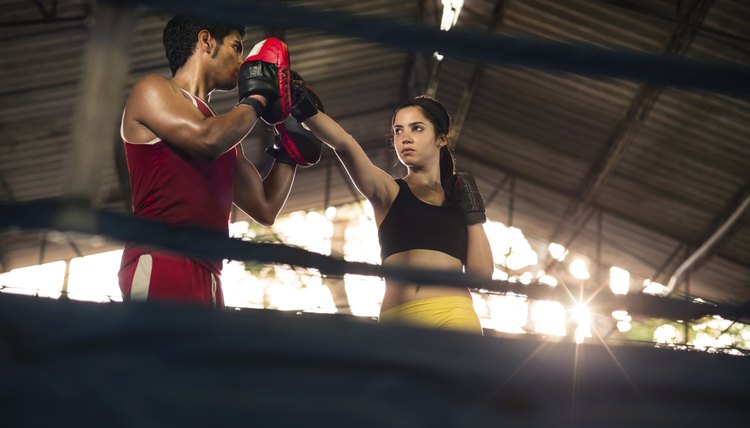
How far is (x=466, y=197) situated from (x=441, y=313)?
37cm

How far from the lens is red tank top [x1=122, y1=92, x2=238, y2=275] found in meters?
1.75

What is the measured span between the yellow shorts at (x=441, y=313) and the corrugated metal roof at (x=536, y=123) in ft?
11.7

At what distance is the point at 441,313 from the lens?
2.08 meters

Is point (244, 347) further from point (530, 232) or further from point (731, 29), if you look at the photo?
point (530, 232)

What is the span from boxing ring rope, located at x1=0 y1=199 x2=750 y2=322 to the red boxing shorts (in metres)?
0.75

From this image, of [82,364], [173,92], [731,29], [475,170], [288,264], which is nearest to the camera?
[82,364]

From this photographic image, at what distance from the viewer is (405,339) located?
0.78 m

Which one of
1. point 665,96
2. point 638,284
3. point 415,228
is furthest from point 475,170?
point 415,228

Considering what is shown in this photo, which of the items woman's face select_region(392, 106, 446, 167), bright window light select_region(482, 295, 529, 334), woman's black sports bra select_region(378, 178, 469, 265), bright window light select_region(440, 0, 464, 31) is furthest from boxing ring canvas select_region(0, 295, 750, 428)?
bright window light select_region(482, 295, 529, 334)

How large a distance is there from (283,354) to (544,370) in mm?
246

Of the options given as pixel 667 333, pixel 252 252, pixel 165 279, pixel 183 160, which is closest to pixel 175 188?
pixel 183 160

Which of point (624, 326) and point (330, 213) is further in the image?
point (624, 326)

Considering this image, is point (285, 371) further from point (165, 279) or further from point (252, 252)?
point (165, 279)

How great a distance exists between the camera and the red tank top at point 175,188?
5.74 feet
